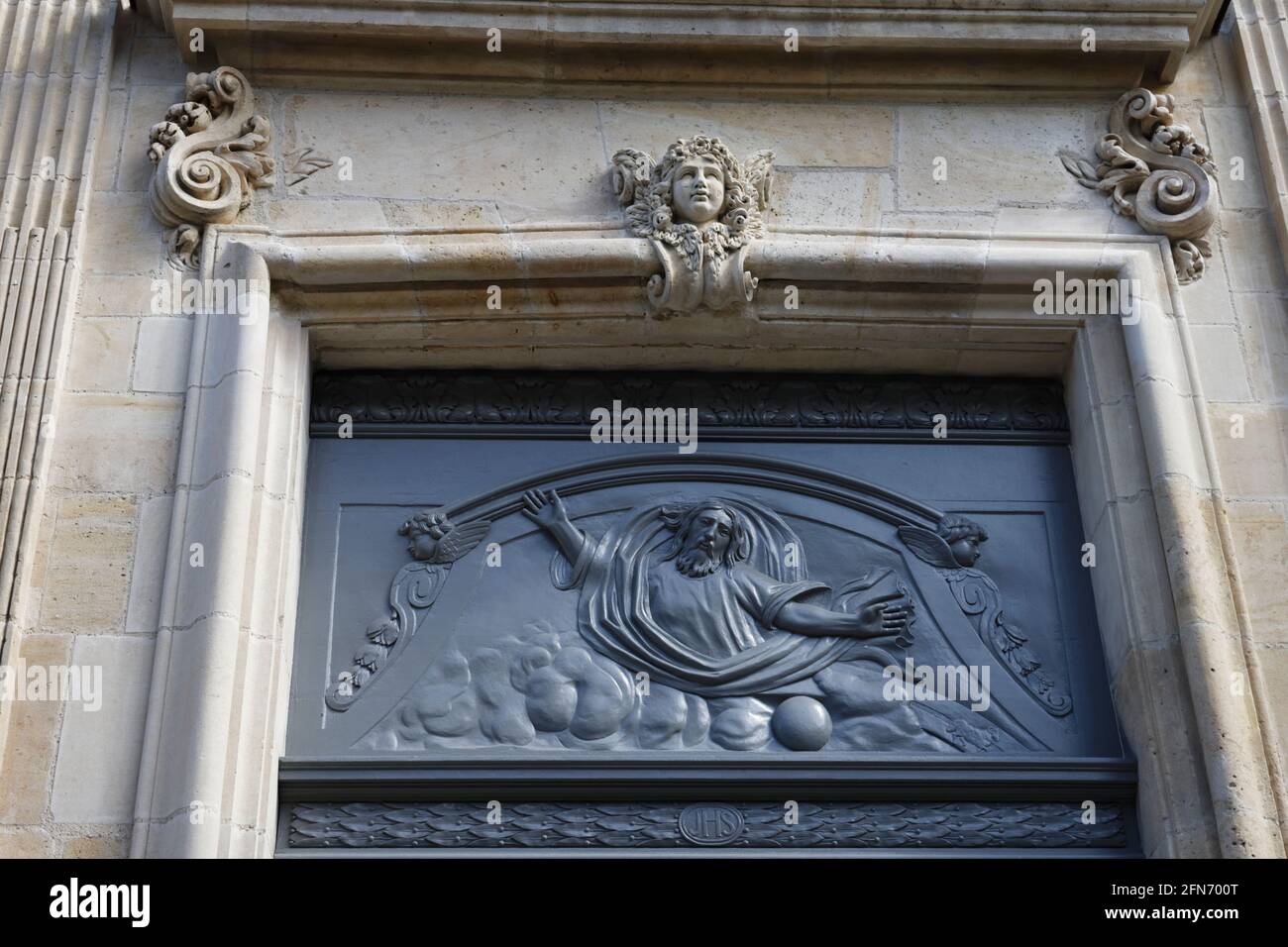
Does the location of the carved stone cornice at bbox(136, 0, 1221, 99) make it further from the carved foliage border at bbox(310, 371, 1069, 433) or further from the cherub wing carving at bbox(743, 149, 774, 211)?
the carved foliage border at bbox(310, 371, 1069, 433)

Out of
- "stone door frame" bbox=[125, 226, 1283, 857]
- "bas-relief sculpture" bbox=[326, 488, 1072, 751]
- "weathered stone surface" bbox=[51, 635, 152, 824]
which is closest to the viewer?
"weathered stone surface" bbox=[51, 635, 152, 824]

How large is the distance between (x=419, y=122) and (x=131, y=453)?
209 cm

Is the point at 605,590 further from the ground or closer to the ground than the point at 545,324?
closer to the ground

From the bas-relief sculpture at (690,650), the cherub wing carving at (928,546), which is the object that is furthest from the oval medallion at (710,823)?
the cherub wing carving at (928,546)

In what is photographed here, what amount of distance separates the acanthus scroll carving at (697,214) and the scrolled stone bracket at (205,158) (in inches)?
62.6

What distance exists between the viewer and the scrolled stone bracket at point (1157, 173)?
27.5 ft

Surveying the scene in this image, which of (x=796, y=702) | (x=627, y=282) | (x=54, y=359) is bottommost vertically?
(x=796, y=702)

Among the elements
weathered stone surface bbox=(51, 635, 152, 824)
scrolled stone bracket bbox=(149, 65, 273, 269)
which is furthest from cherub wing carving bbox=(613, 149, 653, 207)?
weathered stone surface bbox=(51, 635, 152, 824)

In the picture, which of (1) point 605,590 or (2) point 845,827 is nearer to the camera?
(2) point 845,827

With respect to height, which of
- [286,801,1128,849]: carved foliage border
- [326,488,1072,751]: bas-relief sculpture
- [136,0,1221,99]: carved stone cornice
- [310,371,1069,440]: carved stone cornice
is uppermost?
[136,0,1221,99]: carved stone cornice

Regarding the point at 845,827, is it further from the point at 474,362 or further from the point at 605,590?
the point at 474,362

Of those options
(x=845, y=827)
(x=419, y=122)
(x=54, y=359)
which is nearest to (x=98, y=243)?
(x=54, y=359)

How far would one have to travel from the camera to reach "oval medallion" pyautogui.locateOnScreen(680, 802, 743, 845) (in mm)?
7180

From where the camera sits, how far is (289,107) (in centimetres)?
868
